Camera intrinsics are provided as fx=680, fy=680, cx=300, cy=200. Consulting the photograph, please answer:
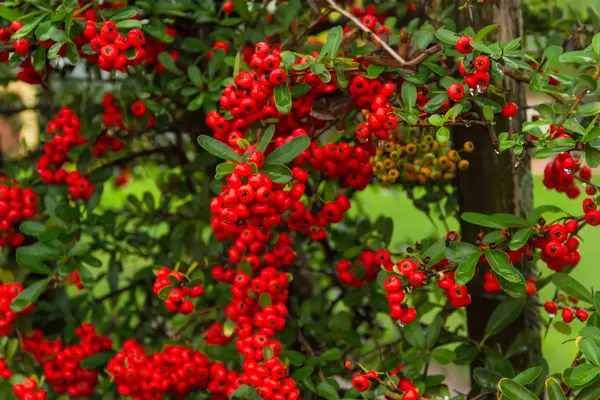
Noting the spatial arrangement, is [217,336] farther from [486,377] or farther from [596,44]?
[596,44]

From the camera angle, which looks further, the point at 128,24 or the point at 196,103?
the point at 196,103

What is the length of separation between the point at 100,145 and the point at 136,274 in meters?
0.51

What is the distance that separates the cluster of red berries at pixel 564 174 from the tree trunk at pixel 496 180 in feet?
0.27

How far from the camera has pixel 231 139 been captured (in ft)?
4.28

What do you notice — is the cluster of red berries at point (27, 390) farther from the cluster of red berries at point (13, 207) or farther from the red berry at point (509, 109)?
the red berry at point (509, 109)

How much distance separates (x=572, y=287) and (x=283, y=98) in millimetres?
670

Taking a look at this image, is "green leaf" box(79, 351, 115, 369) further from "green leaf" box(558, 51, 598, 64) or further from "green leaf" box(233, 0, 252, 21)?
"green leaf" box(558, 51, 598, 64)

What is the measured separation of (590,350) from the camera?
1078mm

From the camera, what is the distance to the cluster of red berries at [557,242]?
1198mm

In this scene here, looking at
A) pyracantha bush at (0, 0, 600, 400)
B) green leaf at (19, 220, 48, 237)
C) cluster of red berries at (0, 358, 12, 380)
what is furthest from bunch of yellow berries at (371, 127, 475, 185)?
cluster of red berries at (0, 358, 12, 380)

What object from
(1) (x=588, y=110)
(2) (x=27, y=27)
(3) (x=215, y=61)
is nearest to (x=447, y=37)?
(1) (x=588, y=110)

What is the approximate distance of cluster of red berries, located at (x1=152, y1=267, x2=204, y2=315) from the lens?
4.59 feet

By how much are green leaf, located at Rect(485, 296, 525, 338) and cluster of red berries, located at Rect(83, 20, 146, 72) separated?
933 millimetres

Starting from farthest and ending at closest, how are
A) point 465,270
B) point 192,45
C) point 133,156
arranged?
point 133,156 < point 192,45 < point 465,270
